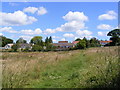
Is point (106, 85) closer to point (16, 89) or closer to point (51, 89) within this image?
point (51, 89)

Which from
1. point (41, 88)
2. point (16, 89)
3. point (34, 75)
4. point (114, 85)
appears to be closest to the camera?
point (114, 85)

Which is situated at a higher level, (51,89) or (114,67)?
(114,67)

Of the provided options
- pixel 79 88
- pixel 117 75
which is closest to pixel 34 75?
pixel 79 88

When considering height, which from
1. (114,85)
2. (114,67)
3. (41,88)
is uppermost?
(114,67)

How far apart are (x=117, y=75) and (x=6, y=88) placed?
3303 mm

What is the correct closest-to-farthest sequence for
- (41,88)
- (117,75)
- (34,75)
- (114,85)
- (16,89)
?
(114,85)
(117,75)
(16,89)
(41,88)
(34,75)

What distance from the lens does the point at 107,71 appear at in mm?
4824

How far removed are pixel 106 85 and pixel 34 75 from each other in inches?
141

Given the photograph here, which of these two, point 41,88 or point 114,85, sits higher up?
point 114,85

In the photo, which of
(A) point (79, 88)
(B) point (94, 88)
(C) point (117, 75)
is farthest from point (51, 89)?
(C) point (117, 75)

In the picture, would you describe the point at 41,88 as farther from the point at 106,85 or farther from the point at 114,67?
the point at 114,67

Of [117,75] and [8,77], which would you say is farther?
[8,77]

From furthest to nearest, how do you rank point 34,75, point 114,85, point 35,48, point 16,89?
point 35,48 → point 34,75 → point 16,89 → point 114,85

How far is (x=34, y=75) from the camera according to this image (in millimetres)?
6777
